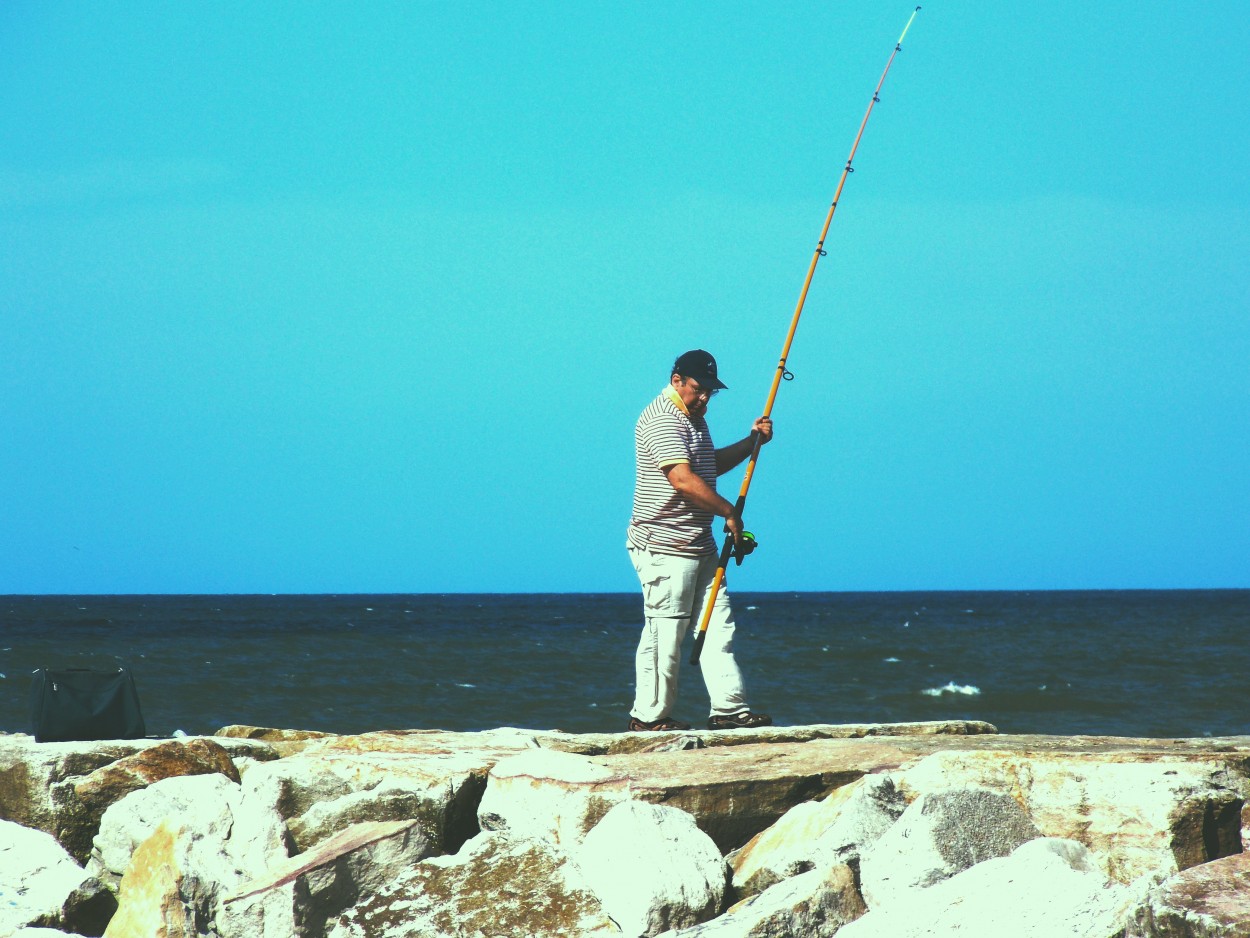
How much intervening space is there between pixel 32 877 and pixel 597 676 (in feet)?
42.2

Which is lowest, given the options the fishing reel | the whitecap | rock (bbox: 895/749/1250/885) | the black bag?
rock (bbox: 895/749/1250/885)

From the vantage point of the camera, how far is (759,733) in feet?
16.9

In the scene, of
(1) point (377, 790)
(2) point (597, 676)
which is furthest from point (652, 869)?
(2) point (597, 676)

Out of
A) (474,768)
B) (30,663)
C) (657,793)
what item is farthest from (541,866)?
→ (30,663)

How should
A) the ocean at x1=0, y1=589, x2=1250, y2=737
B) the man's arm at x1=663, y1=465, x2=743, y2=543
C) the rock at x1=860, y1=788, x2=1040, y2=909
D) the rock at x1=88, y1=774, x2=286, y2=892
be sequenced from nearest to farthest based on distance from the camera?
the rock at x1=860, y1=788, x2=1040, y2=909 < the rock at x1=88, y1=774, x2=286, y2=892 < the man's arm at x1=663, y1=465, x2=743, y2=543 < the ocean at x1=0, y1=589, x2=1250, y2=737

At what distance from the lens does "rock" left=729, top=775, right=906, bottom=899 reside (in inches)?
140

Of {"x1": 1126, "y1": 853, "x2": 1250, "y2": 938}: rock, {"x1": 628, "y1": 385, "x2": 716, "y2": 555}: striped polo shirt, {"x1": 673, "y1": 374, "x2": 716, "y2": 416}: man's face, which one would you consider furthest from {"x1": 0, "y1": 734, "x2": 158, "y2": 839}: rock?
{"x1": 1126, "y1": 853, "x2": 1250, "y2": 938}: rock

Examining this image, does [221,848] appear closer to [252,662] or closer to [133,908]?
[133,908]

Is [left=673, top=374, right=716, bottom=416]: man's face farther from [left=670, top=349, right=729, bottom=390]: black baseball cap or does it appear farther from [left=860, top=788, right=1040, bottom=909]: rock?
[left=860, top=788, right=1040, bottom=909]: rock

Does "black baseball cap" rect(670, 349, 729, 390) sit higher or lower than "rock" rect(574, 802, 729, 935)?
higher

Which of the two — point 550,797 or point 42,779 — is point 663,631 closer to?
point 550,797

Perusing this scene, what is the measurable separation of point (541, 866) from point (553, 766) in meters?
0.49

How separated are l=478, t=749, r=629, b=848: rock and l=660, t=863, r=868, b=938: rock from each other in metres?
0.61

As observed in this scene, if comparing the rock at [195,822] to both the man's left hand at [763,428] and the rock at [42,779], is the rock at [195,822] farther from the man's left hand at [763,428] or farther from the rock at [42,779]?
the man's left hand at [763,428]
